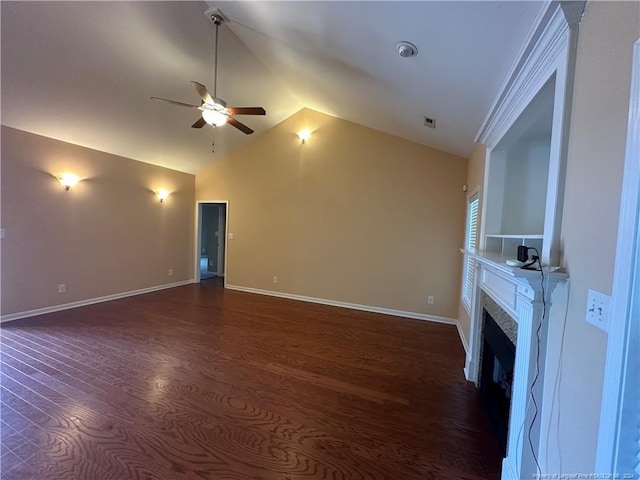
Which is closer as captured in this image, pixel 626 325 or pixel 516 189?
pixel 626 325

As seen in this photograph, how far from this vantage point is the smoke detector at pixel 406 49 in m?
1.93

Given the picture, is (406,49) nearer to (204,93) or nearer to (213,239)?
(204,93)

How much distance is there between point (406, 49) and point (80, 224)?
521 centimetres

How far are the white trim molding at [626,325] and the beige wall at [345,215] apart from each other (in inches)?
138

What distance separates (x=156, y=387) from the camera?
231cm

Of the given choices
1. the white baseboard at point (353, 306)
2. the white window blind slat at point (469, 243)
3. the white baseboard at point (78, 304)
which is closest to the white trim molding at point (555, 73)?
the white window blind slat at point (469, 243)

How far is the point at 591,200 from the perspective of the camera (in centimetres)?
104

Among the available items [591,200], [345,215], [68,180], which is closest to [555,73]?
[591,200]

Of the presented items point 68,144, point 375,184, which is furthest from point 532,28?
point 68,144

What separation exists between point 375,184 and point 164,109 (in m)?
3.45

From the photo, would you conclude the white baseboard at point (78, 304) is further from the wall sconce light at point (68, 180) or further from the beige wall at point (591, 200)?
the beige wall at point (591, 200)

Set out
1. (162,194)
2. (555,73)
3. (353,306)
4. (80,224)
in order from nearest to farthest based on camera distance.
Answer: (555,73)
(80,224)
(353,306)
(162,194)

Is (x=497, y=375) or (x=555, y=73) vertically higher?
(x=555, y=73)

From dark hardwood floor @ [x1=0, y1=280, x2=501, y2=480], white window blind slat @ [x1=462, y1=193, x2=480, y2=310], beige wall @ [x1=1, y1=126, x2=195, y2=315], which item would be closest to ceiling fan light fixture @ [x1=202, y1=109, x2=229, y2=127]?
dark hardwood floor @ [x1=0, y1=280, x2=501, y2=480]
